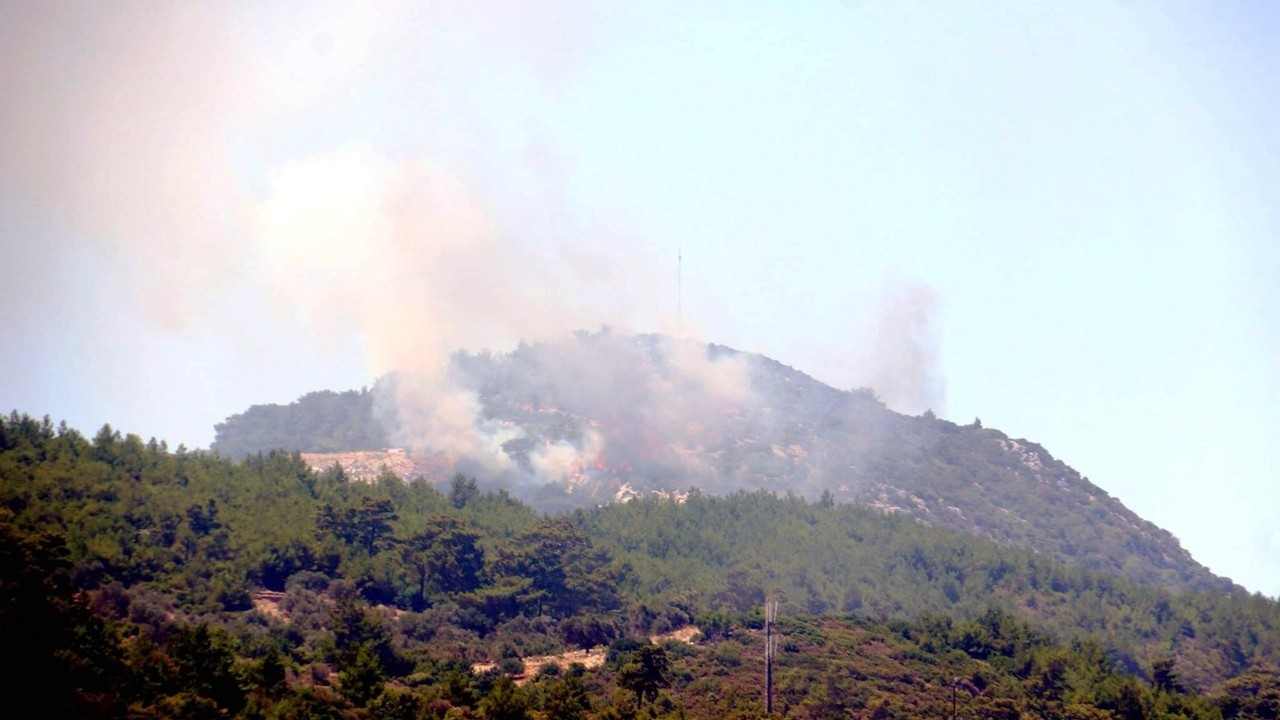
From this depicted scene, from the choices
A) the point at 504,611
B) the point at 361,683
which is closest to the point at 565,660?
the point at 504,611

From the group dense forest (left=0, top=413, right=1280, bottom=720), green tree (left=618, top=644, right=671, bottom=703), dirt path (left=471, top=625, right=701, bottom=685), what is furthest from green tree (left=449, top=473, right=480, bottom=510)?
green tree (left=618, top=644, right=671, bottom=703)

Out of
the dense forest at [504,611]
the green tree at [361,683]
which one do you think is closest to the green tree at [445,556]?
the dense forest at [504,611]

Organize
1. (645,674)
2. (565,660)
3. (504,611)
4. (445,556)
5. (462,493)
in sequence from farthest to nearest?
(462,493) → (445,556) → (504,611) → (565,660) → (645,674)

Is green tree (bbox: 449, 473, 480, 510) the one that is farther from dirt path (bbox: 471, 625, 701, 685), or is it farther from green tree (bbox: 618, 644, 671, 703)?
green tree (bbox: 618, 644, 671, 703)

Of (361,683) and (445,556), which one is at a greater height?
(445,556)

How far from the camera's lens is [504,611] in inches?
5069

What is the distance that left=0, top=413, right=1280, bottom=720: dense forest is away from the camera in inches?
2899

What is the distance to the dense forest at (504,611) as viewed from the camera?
242 feet

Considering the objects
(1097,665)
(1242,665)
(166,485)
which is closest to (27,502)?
(166,485)

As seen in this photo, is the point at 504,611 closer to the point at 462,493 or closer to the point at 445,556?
the point at 445,556

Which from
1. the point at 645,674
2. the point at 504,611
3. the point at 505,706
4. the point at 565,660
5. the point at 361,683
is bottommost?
the point at 505,706

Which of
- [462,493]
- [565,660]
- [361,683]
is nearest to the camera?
[361,683]

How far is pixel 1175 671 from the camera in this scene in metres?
150

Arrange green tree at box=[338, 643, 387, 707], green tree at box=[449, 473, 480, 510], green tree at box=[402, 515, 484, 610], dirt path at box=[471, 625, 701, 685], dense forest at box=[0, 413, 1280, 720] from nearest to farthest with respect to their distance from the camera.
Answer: dense forest at box=[0, 413, 1280, 720] < green tree at box=[338, 643, 387, 707] < dirt path at box=[471, 625, 701, 685] < green tree at box=[402, 515, 484, 610] < green tree at box=[449, 473, 480, 510]
